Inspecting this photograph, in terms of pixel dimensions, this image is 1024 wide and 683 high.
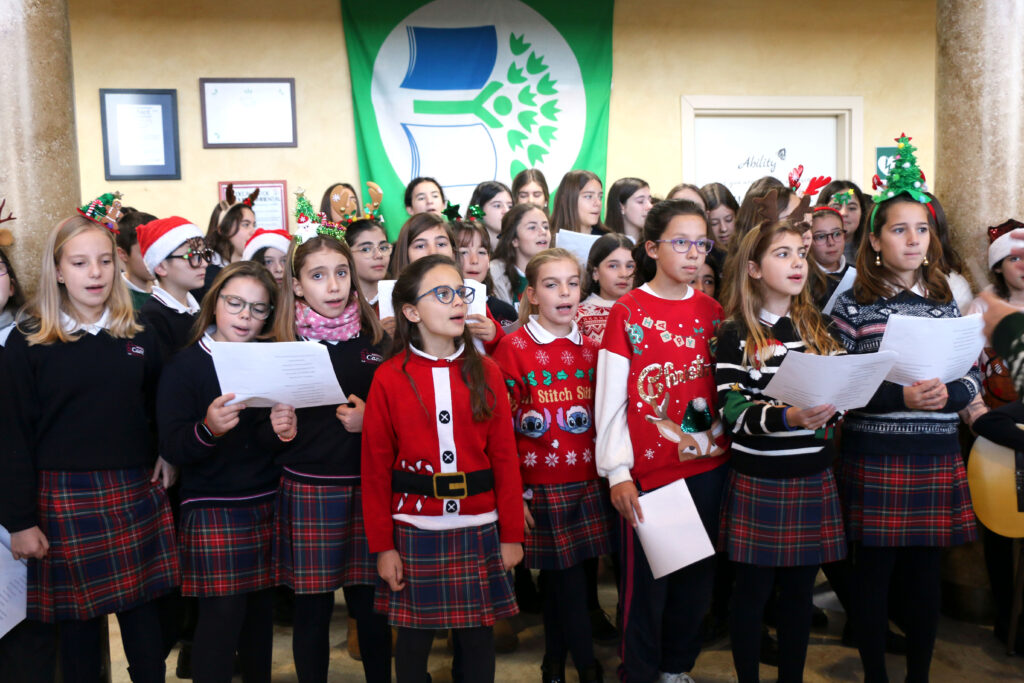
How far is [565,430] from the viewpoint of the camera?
2.54 m

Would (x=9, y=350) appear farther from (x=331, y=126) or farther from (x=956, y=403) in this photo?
(x=331, y=126)

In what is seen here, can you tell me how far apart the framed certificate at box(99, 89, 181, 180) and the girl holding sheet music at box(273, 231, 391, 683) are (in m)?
3.09

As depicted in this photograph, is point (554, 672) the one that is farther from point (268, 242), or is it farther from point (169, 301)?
point (268, 242)

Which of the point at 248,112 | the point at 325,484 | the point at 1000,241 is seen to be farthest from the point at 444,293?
the point at 248,112

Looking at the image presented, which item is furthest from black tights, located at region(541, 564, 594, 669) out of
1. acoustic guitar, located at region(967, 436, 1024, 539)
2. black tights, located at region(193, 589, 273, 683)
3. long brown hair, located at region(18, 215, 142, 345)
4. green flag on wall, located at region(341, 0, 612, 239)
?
green flag on wall, located at region(341, 0, 612, 239)

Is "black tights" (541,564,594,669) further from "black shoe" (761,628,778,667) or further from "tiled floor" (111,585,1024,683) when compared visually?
"black shoe" (761,628,778,667)

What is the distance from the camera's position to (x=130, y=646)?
234cm

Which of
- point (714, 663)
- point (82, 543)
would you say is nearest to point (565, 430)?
point (714, 663)

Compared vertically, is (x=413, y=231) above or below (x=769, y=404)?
above

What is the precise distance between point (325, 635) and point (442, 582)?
49 centimetres

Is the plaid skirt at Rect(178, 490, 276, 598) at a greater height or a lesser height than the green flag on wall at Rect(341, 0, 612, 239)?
lesser

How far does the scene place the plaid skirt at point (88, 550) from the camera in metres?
2.21

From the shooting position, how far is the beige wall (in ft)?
16.4

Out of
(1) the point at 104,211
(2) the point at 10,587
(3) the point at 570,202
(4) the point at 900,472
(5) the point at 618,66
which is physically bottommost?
(2) the point at 10,587
